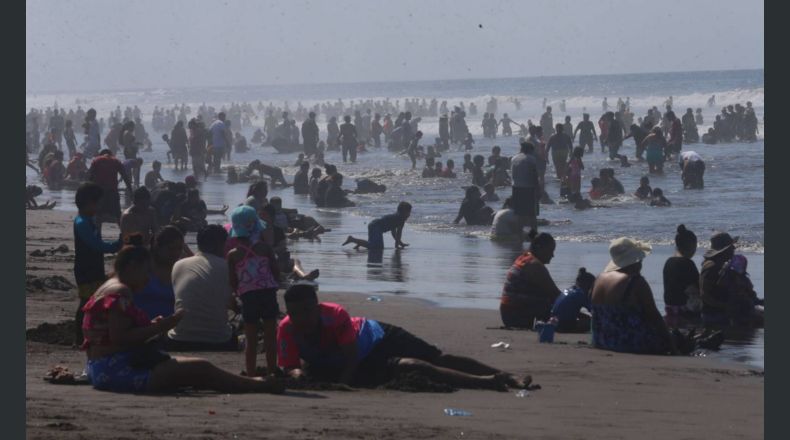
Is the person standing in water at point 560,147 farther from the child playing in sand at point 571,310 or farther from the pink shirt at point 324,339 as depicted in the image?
the pink shirt at point 324,339

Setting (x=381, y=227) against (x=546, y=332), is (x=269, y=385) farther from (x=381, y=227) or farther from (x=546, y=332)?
(x=381, y=227)

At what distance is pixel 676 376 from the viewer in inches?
365

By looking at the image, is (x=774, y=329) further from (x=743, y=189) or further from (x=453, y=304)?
(x=743, y=189)

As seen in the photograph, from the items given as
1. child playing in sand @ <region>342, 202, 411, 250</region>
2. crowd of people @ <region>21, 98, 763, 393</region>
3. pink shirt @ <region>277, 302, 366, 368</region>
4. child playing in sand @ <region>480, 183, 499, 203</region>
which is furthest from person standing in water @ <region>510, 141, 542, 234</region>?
pink shirt @ <region>277, 302, 366, 368</region>

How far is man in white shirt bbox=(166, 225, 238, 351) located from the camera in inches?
369

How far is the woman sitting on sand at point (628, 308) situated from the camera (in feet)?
33.0

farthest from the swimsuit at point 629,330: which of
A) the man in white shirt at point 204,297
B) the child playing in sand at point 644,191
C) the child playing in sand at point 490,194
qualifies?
the child playing in sand at point 644,191

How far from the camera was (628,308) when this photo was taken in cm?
1015

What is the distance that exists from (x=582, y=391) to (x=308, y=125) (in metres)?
33.1

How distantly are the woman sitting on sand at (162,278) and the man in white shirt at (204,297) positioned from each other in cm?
Result: 11

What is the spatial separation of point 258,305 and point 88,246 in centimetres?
187

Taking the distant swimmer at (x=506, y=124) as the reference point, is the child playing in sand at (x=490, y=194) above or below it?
below

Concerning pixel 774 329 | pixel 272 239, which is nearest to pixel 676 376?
pixel 774 329

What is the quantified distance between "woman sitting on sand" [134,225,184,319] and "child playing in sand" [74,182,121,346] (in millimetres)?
296
